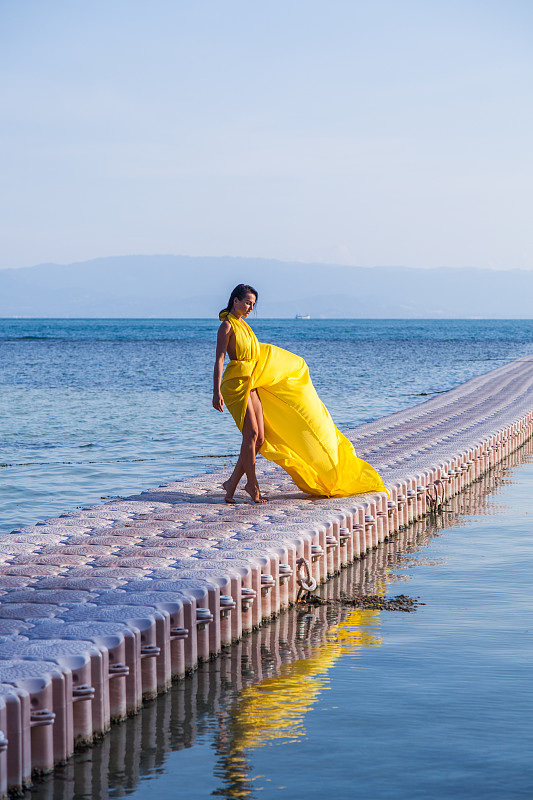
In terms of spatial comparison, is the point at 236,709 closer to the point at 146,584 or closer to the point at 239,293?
the point at 146,584

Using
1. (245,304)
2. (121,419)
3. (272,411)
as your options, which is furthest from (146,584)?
(121,419)

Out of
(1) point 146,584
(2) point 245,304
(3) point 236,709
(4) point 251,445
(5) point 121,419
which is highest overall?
(2) point 245,304

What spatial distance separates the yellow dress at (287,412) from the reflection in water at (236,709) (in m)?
1.50

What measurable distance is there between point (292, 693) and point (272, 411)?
3.96 meters

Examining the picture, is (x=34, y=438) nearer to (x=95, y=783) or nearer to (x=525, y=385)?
(x=525, y=385)

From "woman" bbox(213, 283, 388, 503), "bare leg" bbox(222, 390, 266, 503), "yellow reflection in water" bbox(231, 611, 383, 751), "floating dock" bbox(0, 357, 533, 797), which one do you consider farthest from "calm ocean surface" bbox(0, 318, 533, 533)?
"yellow reflection in water" bbox(231, 611, 383, 751)

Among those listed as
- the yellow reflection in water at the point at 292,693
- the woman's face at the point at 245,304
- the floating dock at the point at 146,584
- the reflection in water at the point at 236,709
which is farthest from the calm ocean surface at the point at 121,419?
the yellow reflection in water at the point at 292,693

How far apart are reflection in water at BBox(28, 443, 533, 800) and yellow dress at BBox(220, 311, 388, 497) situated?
150cm

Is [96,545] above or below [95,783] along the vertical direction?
above

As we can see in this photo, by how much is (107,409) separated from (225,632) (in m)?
23.5

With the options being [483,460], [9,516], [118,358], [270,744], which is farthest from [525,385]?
[118,358]

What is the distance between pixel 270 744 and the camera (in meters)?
5.33

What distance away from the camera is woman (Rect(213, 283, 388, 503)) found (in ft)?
30.9

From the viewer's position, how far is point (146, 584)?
6543 millimetres
